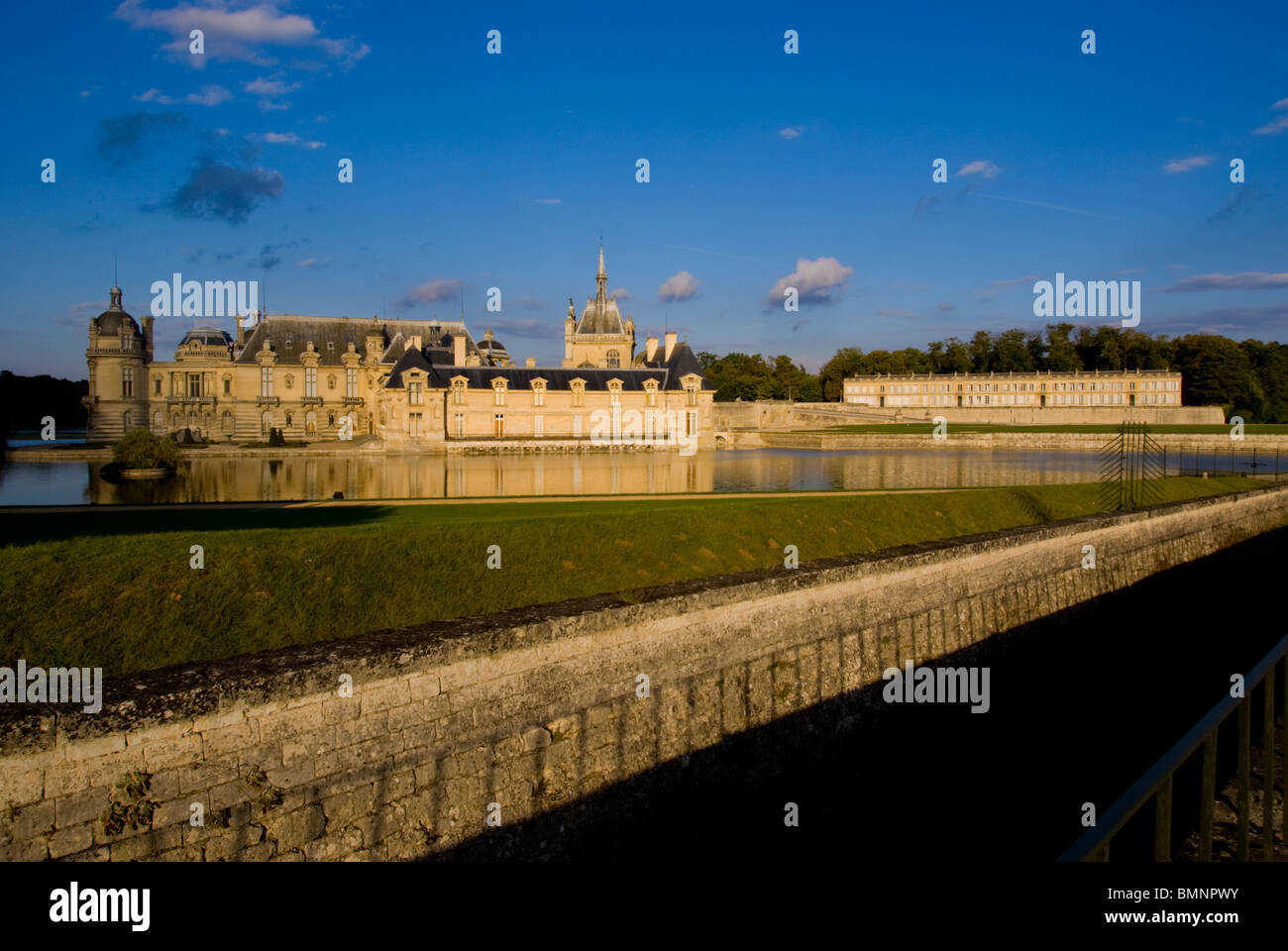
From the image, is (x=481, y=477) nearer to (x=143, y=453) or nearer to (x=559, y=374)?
(x=143, y=453)

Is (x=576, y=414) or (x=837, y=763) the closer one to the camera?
(x=837, y=763)

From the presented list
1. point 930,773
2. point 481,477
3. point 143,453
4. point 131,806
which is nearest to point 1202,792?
point 131,806

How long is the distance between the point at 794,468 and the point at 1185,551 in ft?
60.9

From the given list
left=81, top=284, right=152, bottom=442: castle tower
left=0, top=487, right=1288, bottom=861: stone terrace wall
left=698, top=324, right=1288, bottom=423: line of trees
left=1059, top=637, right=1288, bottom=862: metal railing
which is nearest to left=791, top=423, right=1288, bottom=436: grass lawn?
left=698, top=324, right=1288, bottom=423: line of trees

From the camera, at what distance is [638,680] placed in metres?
7.05

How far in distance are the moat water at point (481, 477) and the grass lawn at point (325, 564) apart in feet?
26.3

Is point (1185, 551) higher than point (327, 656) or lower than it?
lower

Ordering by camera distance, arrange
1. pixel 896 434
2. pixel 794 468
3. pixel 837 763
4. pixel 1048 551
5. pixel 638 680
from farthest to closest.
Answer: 1. pixel 896 434
2. pixel 794 468
3. pixel 1048 551
4. pixel 837 763
5. pixel 638 680

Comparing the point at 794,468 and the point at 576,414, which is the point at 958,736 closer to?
the point at 794,468

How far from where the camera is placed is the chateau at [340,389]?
180ft
